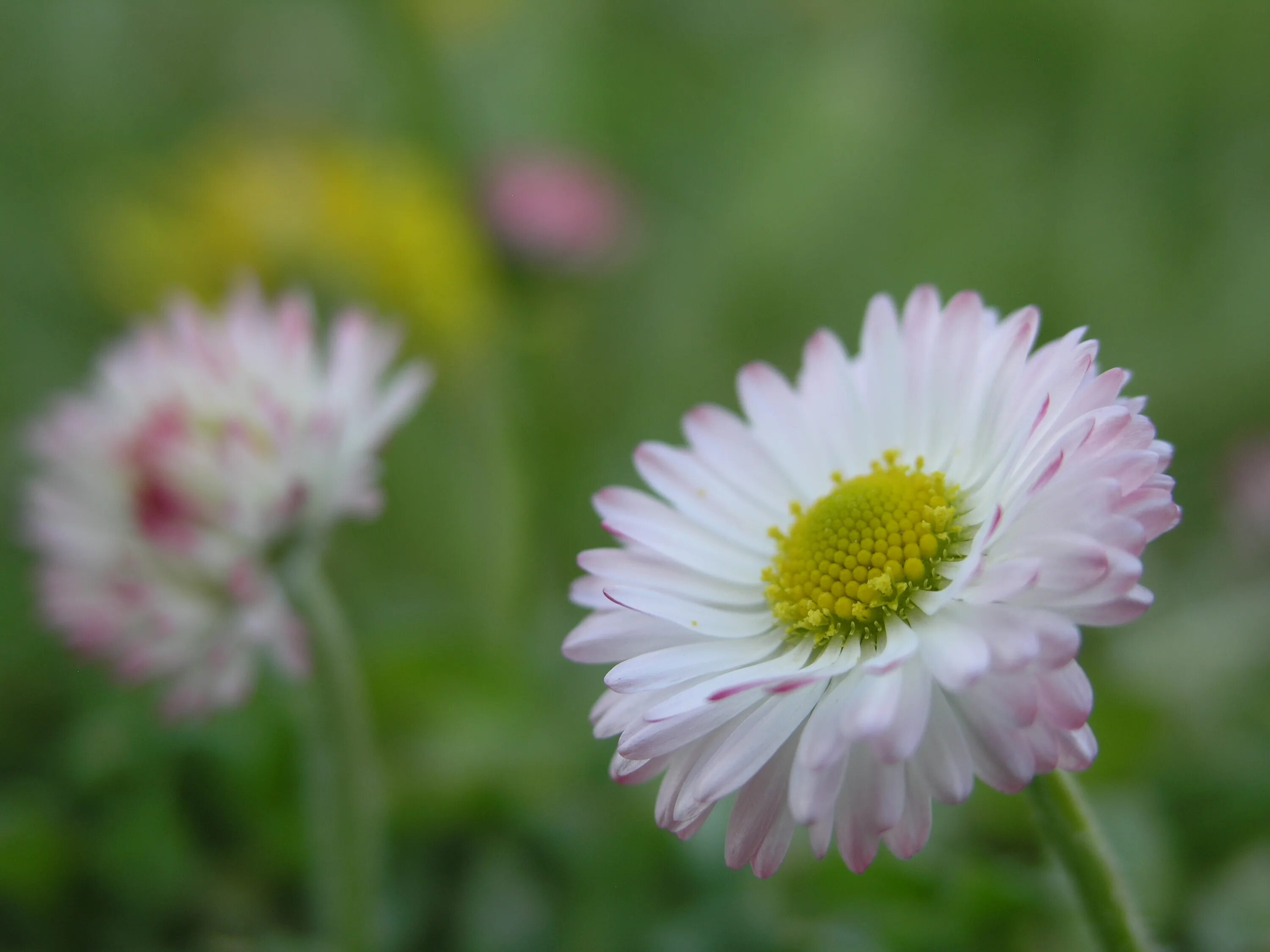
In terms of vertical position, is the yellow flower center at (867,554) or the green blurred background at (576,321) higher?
the green blurred background at (576,321)

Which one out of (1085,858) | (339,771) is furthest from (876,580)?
(339,771)

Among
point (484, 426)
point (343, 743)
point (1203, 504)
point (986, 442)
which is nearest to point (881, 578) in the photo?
point (986, 442)

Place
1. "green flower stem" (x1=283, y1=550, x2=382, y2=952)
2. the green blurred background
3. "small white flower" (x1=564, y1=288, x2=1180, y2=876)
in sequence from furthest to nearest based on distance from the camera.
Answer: the green blurred background → "green flower stem" (x1=283, y1=550, x2=382, y2=952) → "small white flower" (x1=564, y1=288, x2=1180, y2=876)

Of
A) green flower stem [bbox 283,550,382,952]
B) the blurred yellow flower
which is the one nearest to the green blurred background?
the blurred yellow flower

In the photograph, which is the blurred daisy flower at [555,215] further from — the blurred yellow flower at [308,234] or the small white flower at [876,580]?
the small white flower at [876,580]

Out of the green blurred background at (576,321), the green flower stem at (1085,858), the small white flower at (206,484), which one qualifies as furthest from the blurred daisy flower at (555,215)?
the green flower stem at (1085,858)

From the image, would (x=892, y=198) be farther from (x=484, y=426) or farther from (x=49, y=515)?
(x=49, y=515)

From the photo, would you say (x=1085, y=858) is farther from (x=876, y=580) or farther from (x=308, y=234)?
(x=308, y=234)

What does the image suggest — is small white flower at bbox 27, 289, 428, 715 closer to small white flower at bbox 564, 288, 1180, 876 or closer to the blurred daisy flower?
small white flower at bbox 564, 288, 1180, 876
